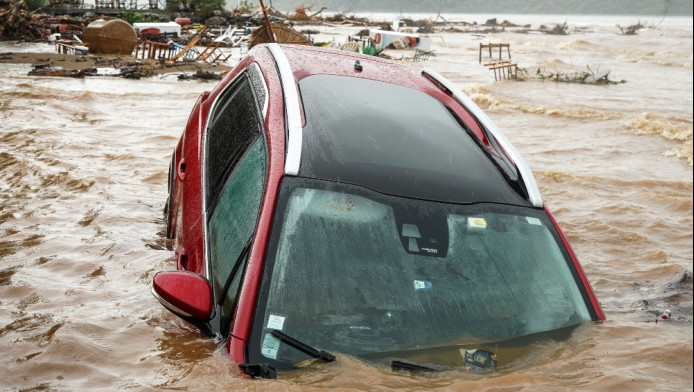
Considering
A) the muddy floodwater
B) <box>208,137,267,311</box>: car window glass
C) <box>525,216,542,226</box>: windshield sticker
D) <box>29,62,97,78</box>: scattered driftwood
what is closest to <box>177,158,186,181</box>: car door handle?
the muddy floodwater

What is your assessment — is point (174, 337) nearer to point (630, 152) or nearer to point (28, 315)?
point (28, 315)

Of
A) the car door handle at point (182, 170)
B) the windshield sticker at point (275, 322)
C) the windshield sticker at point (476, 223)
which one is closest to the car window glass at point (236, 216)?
the windshield sticker at point (275, 322)

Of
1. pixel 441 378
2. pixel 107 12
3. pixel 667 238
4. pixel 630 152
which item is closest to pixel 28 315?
pixel 441 378

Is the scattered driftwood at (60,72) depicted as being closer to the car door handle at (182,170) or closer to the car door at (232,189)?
the car door handle at (182,170)

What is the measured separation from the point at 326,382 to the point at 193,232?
1.46m

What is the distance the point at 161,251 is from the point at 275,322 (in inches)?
124

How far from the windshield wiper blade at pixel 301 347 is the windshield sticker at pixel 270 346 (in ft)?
0.06

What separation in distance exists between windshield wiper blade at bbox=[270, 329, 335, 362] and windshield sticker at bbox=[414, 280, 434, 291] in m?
0.52

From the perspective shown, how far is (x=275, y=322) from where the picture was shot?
3.24m

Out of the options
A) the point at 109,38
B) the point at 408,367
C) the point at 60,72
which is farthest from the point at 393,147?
the point at 109,38

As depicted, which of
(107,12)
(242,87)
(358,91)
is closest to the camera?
(358,91)

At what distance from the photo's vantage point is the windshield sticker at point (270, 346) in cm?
319

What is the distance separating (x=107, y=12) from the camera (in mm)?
53844

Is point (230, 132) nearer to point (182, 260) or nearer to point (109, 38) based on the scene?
Answer: point (182, 260)
